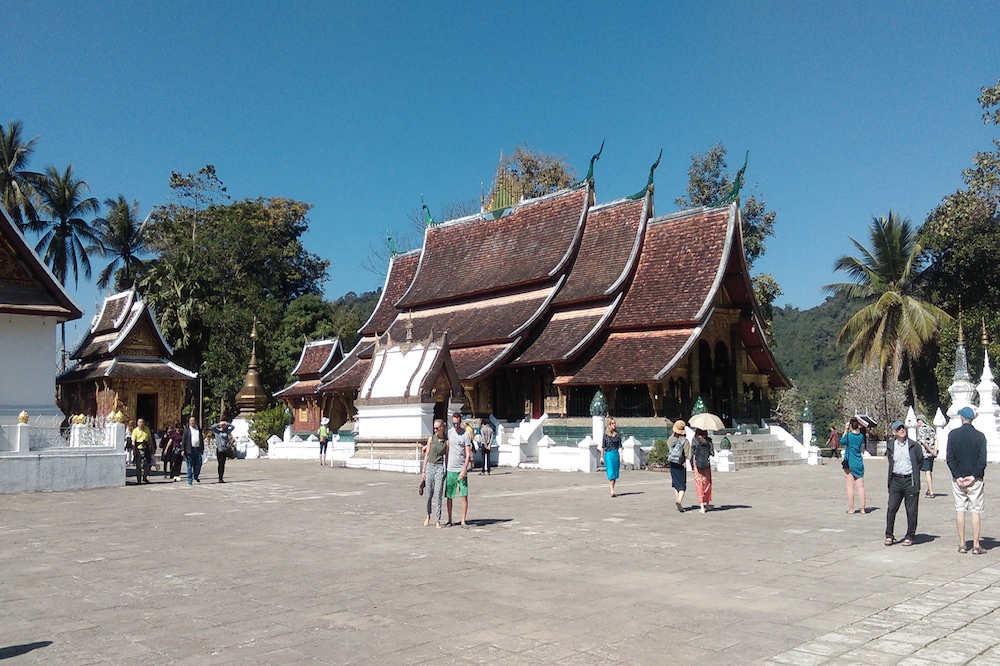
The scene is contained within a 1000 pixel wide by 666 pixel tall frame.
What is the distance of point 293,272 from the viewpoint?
55.0 metres

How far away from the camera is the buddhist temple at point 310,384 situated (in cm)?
3847

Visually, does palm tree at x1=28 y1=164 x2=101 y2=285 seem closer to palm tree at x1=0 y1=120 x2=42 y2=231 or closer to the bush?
palm tree at x1=0 y1=120 x2=42 y2=231

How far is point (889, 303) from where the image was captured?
35281mm

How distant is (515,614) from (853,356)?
34555 mm

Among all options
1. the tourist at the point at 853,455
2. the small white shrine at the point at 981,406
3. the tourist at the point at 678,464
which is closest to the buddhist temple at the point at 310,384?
the small white shrine at the point at 981,406

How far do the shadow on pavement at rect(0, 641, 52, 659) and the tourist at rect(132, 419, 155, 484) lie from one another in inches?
555

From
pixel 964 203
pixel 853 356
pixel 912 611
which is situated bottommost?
pixel 912 611

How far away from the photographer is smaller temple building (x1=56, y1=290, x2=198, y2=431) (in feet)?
106

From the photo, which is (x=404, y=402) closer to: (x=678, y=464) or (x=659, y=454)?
(x=659, y=454)

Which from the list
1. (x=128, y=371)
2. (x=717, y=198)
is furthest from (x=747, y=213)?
(x=128, y=371)

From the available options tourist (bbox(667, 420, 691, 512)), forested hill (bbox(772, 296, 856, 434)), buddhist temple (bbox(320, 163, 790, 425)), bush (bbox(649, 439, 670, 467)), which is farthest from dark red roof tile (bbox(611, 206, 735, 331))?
forested hill (bbox(772, 296, 856, 434))

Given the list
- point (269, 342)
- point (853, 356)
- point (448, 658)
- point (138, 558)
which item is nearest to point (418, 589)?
point (448, 658)

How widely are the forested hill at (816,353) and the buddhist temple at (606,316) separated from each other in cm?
2555

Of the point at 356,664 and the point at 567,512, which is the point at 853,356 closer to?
the point at 567,512
